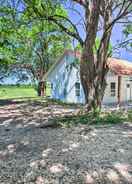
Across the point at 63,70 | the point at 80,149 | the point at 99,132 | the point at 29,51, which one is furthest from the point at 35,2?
the point at 29,51

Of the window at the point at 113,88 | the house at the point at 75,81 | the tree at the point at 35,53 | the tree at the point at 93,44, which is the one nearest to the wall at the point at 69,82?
the house at the point at 75,81

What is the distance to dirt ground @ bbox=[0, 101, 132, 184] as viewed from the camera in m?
4.27

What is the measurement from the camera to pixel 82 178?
4219mm

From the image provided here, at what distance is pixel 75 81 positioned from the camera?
995 inches

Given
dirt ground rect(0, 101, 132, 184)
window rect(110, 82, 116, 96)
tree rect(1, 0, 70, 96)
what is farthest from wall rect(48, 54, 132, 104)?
dirt ground rect(0, 101, 132, 184)

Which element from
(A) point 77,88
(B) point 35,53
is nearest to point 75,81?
(A) point 77,88

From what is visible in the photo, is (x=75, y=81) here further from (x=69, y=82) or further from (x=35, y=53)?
(x=35, y=53)

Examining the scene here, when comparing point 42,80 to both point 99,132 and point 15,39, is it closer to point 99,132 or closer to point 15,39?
point 15,39

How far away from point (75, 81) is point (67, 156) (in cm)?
2026

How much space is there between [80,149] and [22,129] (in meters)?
→ 2.94

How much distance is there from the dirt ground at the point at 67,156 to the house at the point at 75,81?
1676 cm

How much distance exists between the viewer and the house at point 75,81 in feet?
79.7

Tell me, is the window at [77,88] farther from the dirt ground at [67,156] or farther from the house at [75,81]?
the dirt ground at [67,156]

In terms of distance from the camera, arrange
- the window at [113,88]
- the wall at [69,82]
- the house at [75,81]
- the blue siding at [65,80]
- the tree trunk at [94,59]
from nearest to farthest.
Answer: the tree trunk at [94,59] < the house at [75,81] < the wall at [69,82] < the window at [113,88] < the blue siding at [65,80]
